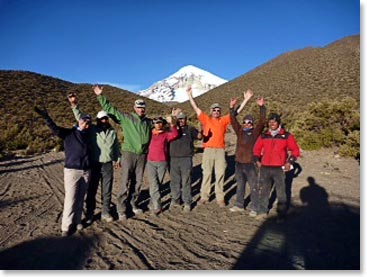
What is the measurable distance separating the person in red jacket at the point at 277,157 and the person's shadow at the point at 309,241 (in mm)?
452

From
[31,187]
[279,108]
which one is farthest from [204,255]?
[279,108]

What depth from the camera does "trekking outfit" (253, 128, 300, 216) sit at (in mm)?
5270

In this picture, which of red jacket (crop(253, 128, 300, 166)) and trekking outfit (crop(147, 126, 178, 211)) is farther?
trekking outfit (crop(147, 126, 178, 211))

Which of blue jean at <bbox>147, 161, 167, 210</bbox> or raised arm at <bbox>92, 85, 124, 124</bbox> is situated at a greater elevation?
raised arm at <bbox>92, 85, 124, 124</bbox>

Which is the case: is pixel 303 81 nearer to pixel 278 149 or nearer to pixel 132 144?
pixel 278 149

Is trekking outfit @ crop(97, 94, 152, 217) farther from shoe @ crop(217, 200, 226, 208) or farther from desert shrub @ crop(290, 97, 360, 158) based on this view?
desert shrub @ crop(290, 97, 360, 158)

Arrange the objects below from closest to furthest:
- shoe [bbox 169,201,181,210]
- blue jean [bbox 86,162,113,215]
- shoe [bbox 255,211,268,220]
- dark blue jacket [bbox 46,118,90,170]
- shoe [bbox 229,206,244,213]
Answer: dark blue jacket [bbox 46,118,90,170]
blue jean [bbox 86,162,113,215]
shoe [bbox 255,211,268,220]
shoe [bbox 229,206,244,213]
shoe [bbox 169,201,181,210]

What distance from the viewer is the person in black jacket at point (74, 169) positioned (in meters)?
4.75

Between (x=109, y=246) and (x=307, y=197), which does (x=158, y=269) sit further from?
(x=307, y=197)

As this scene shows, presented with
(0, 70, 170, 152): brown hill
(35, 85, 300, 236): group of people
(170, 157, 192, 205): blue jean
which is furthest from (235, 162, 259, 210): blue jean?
(0, 70, 170, 152): brown hill

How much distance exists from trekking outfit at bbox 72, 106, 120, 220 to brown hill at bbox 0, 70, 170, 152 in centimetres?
1341

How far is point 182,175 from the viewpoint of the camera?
6207mm

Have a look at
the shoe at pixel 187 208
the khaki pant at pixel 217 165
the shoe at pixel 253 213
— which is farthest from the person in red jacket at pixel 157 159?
the shoe at pixel 253 213

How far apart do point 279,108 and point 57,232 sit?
A: 1911cm
